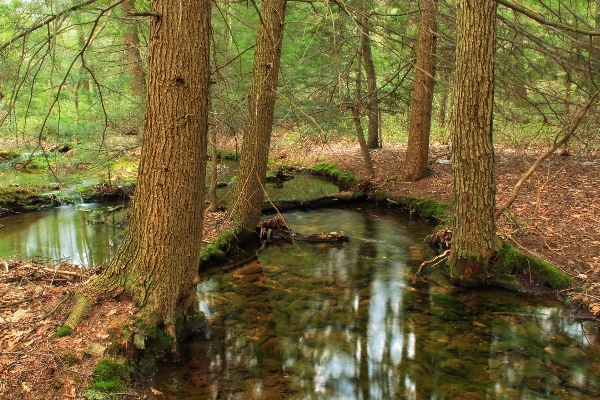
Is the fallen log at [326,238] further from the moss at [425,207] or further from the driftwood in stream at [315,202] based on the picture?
the moss at [425,207]

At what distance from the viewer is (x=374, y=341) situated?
524 centimetres

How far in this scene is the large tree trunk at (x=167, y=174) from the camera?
4141 mm

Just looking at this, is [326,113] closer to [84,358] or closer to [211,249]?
[211,249]

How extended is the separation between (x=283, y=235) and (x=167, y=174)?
508cm

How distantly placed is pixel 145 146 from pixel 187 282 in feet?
5.08

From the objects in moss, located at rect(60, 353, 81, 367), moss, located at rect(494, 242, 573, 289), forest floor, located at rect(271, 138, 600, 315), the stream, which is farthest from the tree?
moss, located at rect(60, 353, 81, 367)

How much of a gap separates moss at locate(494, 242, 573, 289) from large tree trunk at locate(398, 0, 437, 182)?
502 centimetres

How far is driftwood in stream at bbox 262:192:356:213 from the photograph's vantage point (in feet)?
36.2

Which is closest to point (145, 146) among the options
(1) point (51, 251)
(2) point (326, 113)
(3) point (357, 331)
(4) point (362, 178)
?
(3) point (357, 331)

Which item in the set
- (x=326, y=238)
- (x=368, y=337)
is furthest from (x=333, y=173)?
(x=368, y=337)

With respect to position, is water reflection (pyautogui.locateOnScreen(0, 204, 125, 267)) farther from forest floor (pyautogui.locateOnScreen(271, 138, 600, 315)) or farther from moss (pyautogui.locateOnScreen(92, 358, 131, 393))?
forest floor (pyautogui.locateOnScreen(271, 138, 600, 315))

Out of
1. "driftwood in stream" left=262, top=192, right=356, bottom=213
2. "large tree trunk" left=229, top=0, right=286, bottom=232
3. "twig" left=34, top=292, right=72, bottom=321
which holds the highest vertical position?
"large tree trunk" left=229, top=0, right=286, bottom=232

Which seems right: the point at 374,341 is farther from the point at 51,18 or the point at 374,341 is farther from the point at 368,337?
the point at 51,18

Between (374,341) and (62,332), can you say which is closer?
(62,332)
